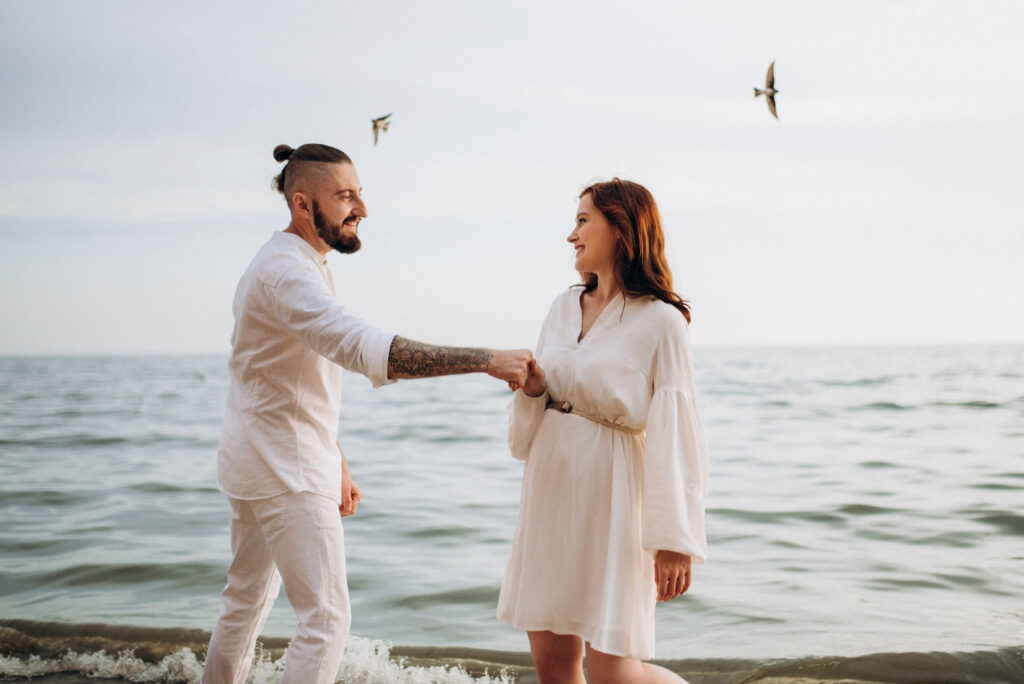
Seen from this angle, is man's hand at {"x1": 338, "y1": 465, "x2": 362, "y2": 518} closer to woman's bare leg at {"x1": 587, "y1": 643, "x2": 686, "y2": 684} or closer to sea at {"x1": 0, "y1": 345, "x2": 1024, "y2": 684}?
woman's bare leg at {"x1": 587, "y1": 643, "x2": 686, "y2": 684}

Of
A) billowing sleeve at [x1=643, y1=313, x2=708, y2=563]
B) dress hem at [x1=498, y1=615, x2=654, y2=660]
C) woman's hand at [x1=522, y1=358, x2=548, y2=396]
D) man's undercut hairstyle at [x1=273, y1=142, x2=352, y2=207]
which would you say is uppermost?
man's undercut hairstyle at [x1=273, y1=142, x2=352, y2=207]

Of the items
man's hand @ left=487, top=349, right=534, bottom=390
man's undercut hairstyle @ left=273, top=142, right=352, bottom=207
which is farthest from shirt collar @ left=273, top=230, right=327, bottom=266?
man's hand @ left=487, top=349, right=534, bottom=390

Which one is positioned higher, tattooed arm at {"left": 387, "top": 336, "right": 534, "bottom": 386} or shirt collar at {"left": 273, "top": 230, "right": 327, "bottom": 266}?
shirt collar at {"left": 273, "top": 230, "right": 327, "bottom": 266}

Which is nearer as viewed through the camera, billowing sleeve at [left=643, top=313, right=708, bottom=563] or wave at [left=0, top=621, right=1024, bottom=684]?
billowing sleeve at [left=643, top=313, right=708, bottom=563]

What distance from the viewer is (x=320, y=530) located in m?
2.80

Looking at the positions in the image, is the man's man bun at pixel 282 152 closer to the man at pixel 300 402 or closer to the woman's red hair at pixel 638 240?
the man at pixel 300 402

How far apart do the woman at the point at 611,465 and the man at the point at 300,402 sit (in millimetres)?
276

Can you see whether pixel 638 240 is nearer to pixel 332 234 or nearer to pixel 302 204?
pixel 332 234

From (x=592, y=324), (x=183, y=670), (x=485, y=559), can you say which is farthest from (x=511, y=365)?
(x=485, y=559)

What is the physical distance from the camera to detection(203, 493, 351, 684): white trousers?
272 cm

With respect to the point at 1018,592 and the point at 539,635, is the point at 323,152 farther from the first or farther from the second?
the point at 1018,592

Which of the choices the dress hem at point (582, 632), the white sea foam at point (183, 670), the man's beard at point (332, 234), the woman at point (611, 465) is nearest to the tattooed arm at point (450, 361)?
the woman at point (611, 465)

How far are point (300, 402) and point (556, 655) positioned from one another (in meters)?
1.16

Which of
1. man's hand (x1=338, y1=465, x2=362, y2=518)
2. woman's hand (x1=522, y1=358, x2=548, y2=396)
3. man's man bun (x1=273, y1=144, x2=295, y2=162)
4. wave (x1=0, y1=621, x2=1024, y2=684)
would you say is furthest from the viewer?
wave (x1=0, y1=621, x2=1024, y2=684)
